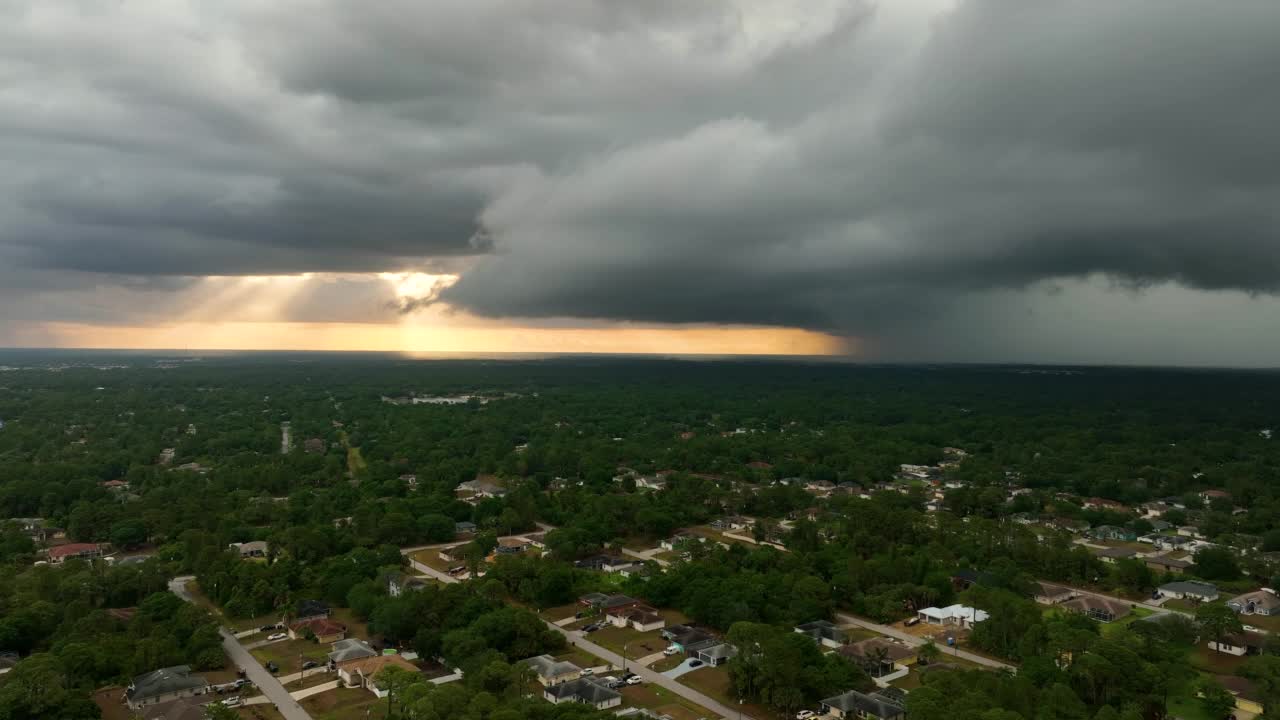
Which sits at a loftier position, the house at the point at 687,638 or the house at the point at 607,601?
the house at the point at 607,601

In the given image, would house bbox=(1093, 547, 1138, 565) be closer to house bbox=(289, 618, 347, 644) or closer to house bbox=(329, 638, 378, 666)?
house bbox=(329, 638, 378, 666)

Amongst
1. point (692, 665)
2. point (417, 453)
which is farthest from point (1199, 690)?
point (417, 453)

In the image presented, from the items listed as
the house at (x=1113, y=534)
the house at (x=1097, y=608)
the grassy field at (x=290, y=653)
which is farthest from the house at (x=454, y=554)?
the house at (x=1113, y=534)

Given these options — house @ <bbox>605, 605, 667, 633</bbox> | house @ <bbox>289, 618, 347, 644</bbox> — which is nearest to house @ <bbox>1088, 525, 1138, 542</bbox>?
house @ <bbox>605, 605, 667, 633</bbox>

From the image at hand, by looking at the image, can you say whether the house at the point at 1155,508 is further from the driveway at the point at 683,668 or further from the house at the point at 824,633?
the driveway at the point at 683,668

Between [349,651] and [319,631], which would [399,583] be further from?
[349,651]
